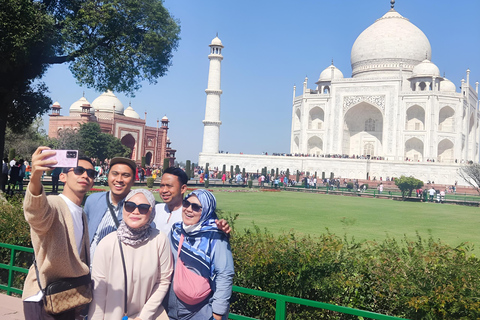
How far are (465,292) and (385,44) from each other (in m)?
40.4

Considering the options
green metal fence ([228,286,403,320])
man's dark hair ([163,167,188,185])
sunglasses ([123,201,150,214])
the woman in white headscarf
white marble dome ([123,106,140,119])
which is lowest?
green metal fence ([228,286,403,320])

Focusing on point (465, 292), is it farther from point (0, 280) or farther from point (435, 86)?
point (435, 86)

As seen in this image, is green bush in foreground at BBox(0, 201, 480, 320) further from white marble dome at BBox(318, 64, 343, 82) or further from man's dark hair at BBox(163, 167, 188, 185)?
white marble dome at BBox(318, 64, 343, 82)

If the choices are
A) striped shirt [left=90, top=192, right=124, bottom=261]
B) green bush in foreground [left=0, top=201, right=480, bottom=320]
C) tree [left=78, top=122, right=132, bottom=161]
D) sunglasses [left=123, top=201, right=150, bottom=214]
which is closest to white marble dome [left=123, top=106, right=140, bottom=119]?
tree [left=78, top=122, right=132, bottom=161]

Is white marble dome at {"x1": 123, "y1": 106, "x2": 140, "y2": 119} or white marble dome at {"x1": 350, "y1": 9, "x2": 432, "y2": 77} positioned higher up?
white marble dome at {"x1": 350, "y1": 9, "x2": 432, "y2": 77}

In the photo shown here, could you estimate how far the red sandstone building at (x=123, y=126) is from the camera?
34.7 meters

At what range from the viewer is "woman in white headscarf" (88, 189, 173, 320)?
7.07ft

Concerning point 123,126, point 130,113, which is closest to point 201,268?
point 123,126

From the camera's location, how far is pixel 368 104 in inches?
1506

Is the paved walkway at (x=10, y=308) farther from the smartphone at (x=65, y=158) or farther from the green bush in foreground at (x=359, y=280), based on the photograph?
the smartphone at (x=65, y=158)

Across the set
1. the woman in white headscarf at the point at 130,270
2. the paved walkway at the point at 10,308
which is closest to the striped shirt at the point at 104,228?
the woman in white headscarf at the point at 130,270

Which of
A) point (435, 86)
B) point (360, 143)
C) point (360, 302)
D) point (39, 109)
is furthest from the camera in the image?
point (360, 143)

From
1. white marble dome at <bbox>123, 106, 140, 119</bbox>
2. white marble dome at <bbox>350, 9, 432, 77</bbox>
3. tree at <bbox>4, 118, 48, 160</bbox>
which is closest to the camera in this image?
tree at <bbox>4, 118, 48, 160</bbox>

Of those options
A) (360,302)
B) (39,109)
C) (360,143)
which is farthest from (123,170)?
(360,143)
